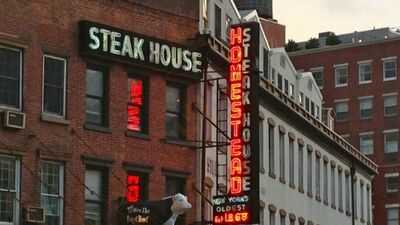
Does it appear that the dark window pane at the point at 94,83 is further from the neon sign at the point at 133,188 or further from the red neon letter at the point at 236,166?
the red neon letter at the point at 236,166

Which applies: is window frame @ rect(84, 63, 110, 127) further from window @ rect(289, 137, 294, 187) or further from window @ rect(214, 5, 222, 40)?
window @ rect(289, 137, 294, 187)

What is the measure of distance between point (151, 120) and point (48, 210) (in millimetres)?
6336

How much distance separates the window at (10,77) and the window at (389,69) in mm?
74371

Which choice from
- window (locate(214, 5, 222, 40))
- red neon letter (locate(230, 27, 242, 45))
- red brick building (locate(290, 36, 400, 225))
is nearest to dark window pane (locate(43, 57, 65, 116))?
red neon letter (locate(230, 27, 242, 45))

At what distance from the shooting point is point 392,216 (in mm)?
107375

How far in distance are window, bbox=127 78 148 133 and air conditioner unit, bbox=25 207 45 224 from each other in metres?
6.11

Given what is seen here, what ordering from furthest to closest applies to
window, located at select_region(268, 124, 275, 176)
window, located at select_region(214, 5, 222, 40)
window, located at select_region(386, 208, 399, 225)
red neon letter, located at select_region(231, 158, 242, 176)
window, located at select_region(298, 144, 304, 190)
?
1. window, located at select_region(386, 208, 399, 225)
2. window, located at select_region(298, 144, 304, 190)
3. window, located at select_region(268, 124, 275, 176)
4. window, located at select_region(214, 5, 222, 40)
5. red neon letter, located at select_region(231, 158, 242, 176)

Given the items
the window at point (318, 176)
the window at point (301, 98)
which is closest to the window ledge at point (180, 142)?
the window at point (318, 176)

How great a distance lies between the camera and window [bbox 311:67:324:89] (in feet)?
370

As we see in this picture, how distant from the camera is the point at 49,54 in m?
40.3

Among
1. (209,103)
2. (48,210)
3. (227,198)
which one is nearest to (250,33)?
(209,103)

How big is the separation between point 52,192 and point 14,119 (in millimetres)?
2925

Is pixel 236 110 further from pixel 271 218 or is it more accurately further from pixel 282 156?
pixel 282 156

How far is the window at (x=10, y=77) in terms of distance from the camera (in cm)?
3881
